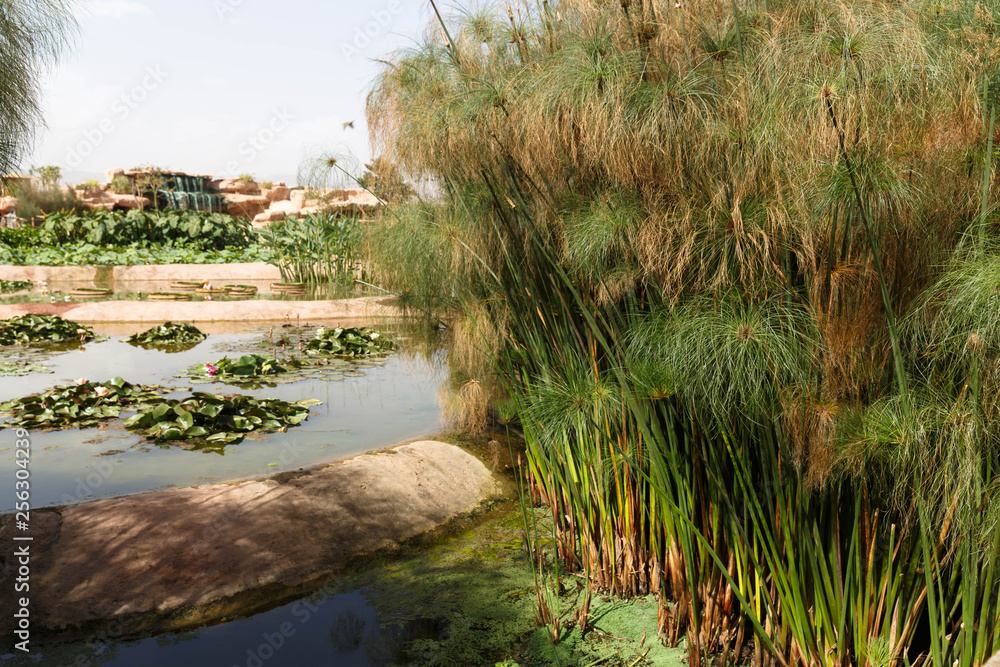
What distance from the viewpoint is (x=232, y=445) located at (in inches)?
187

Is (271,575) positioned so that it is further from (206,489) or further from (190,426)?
(190,426)

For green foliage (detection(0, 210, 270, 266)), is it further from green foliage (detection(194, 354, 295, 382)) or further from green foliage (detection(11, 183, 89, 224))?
green foliage (detection(194, 354, 295, 382))

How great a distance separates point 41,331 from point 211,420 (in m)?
4.79

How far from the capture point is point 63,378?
6527 millimetres

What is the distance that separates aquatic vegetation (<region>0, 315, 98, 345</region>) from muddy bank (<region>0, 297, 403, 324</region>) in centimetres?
79

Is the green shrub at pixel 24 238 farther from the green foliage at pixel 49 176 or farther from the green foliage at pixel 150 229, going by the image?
the green foliage at pixel 49 176

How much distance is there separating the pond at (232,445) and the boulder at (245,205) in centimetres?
2101

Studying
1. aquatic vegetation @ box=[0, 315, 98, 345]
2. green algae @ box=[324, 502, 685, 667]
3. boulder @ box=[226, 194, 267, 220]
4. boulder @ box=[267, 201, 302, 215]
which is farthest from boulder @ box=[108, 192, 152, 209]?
green algae @ box=[324, 502, 685, 667]

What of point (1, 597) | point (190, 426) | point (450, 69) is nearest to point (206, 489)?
point (1, 597)

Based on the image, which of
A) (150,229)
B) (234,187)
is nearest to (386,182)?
(150,229)

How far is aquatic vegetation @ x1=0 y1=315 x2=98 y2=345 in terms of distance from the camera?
8414 mm

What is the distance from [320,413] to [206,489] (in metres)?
2.19

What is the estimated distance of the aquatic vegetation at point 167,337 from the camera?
842cm

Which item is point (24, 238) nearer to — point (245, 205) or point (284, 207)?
point (284, 207)
